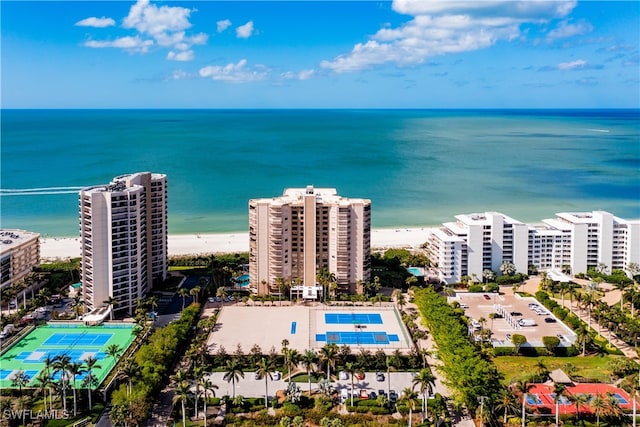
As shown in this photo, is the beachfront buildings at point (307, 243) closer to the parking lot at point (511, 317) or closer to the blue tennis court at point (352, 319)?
the blue tennis court at point (352, 319)

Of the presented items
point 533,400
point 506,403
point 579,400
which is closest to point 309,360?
point 506,403

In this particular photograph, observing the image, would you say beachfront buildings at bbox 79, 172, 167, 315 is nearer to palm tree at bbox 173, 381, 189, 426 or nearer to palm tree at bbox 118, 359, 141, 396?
palm tree at bbox 118, 359, 141, 396

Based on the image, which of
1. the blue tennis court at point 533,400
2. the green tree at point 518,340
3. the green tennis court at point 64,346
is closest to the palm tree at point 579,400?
the blue tennis court at point 533,400

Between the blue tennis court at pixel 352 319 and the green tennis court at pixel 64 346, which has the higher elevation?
the blue tennis court at pixel 352 319

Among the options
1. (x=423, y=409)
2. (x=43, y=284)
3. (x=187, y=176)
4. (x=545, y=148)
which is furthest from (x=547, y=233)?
(x=545, y=148)

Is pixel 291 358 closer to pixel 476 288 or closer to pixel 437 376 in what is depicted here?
pixel 437 376

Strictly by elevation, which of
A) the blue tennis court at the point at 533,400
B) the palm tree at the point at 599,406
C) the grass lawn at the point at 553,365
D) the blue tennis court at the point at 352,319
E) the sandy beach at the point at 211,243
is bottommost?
the blue tennis court at the point at 533,400

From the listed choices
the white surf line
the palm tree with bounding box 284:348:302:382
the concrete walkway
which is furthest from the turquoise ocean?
the palm tree with bounding box 284:348:302:382
